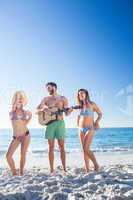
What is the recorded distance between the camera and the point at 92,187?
16.1ft

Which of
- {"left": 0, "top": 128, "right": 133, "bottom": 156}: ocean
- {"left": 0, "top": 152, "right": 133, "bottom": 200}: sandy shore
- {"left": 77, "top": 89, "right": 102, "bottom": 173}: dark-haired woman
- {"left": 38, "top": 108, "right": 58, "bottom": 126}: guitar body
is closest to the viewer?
{"left": 0, "top": 152, "right": 133, "bottom": 200}: sandy shore

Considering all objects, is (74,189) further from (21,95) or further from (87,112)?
(21,95)

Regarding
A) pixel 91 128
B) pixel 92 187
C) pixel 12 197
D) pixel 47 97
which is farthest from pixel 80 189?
pixel 47 97

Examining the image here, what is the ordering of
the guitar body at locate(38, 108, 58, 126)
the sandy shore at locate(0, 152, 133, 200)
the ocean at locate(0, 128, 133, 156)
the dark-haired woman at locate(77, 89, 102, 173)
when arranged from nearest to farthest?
the sandy shore at locate(0, 152, 133, 200)
the dark-haired woman at locate(77, 89, 102, 173)
the guitar body at locate(38, 108, 58, 126)
the ocean at locate(0, 128, 133, 156)

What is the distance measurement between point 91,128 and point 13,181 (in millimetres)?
1599

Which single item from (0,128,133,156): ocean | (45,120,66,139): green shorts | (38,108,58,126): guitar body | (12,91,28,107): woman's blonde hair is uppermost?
(12,91,28,107): woman's blonde hair

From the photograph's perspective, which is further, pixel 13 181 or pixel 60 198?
pixel 13 181

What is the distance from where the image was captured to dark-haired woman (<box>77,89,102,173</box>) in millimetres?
6410

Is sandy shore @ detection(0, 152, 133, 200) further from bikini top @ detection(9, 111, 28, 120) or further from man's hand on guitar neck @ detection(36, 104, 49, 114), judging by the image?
man's hand on guitar neck @ detection(36, 104, 49, 114)

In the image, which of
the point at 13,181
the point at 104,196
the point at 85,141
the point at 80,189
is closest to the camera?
the point at 104,196

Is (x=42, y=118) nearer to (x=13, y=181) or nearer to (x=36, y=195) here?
(x=13, y=181)

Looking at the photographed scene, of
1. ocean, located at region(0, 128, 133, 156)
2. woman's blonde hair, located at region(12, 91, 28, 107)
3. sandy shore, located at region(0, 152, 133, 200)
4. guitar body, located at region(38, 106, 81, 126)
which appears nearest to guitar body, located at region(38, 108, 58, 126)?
guitar body, located at region(38, 106, 81, 126)

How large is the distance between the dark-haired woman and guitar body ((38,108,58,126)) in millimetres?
450

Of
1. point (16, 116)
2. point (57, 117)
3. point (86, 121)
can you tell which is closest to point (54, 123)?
point (57, 117)
